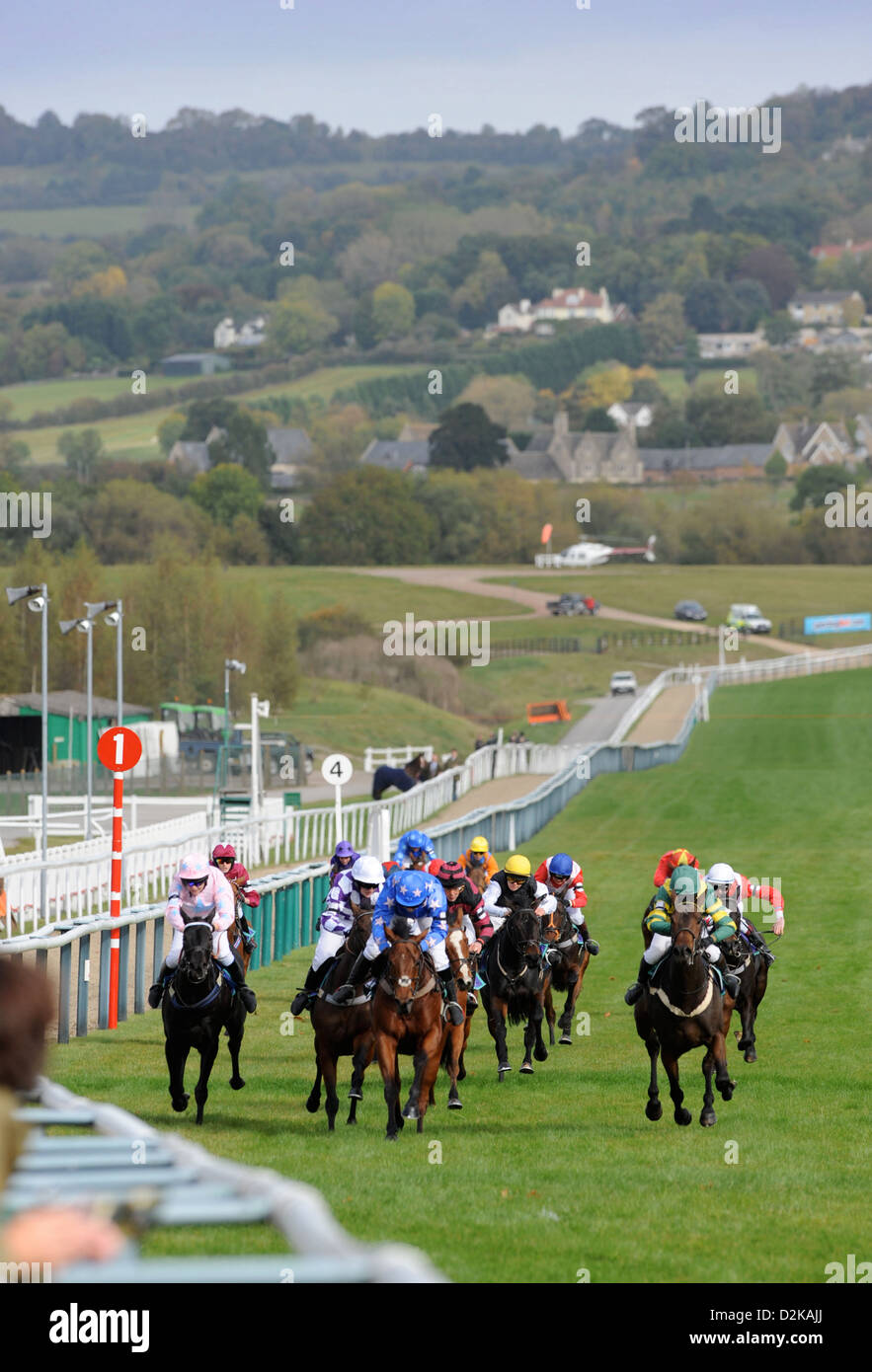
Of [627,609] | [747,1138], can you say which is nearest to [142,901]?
[747,1138]

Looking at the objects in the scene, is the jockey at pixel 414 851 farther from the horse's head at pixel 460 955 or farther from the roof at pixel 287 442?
the roof at pixel 287 442

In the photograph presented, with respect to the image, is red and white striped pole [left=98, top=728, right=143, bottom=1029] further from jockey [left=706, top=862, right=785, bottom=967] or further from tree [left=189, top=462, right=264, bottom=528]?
tree [left=189, top=462, right=264, bottom=528]

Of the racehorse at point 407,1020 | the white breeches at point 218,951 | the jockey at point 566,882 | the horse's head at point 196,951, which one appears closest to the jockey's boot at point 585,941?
the jockey at point 566,882

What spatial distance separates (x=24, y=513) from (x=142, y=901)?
88533 millimetres

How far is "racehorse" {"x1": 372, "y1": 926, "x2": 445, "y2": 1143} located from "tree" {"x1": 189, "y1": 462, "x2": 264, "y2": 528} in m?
119

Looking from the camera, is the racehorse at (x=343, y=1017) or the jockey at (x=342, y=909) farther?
the jockey at (x=342, y=909)

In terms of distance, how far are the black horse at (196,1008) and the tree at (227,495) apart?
118093mm

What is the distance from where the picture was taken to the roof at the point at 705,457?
193250mm

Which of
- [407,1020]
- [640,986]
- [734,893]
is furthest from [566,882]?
[407,1020]

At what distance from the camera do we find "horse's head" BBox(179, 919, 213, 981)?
1208 cm

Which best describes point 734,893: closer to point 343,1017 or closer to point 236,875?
point 343,1017

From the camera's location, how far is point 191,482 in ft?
476

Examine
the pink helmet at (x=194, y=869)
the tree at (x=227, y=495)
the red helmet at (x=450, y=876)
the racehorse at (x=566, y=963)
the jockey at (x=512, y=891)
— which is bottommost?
the racehorse at (x=566, y=963)
